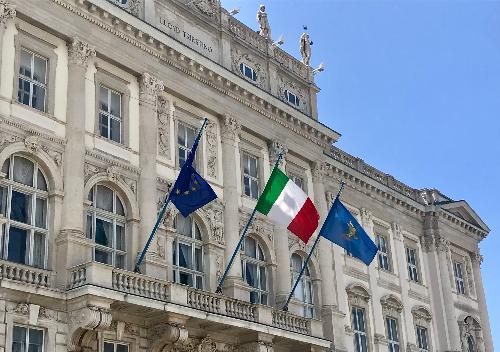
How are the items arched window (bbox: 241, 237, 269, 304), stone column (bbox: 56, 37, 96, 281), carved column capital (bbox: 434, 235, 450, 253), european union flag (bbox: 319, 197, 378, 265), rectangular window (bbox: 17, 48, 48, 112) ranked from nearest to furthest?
stone column (bbox: 56, 37, 96, 281)
rectangular window (bbox: 17, 48, 48, 112)
european union flag (bbox: 319, 197, 378, 265)
arched window (bbox: 241, 237, 269, 304)
carved column capital (bbox: 434, 235, 450, 253)

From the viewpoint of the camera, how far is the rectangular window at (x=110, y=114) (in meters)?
24.7

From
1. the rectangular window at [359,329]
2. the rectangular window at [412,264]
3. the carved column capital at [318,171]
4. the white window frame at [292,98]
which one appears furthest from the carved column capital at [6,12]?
the rectangular window at [412,264]

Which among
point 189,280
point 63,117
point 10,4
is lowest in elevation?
point 189,280

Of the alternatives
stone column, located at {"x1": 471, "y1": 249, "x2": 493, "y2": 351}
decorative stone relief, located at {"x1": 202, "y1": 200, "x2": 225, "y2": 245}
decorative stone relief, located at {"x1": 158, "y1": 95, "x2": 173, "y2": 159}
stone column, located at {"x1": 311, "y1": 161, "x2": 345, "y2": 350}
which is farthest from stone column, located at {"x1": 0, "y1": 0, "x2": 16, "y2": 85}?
stone column, located at {"x1": 471, "y1": 249, "x2": 493, "y2": 351}

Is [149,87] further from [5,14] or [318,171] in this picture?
[318,171]

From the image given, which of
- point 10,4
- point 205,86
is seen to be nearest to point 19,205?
point 10,4

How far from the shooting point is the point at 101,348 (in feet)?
69.3

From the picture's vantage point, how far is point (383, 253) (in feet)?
124

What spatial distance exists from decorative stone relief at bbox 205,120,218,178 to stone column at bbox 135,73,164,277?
280cm

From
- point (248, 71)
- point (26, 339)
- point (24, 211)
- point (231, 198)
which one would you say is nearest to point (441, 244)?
point (248, 71)

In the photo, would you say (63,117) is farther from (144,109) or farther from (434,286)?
(434,286)

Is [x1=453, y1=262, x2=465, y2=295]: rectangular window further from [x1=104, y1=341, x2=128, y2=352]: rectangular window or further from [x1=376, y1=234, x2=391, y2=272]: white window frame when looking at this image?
Answer: [x1=104, y1=341, x2=128, y2=352]: rectangular window

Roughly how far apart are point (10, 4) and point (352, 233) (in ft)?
45.5

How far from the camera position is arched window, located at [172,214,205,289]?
25547 mm
